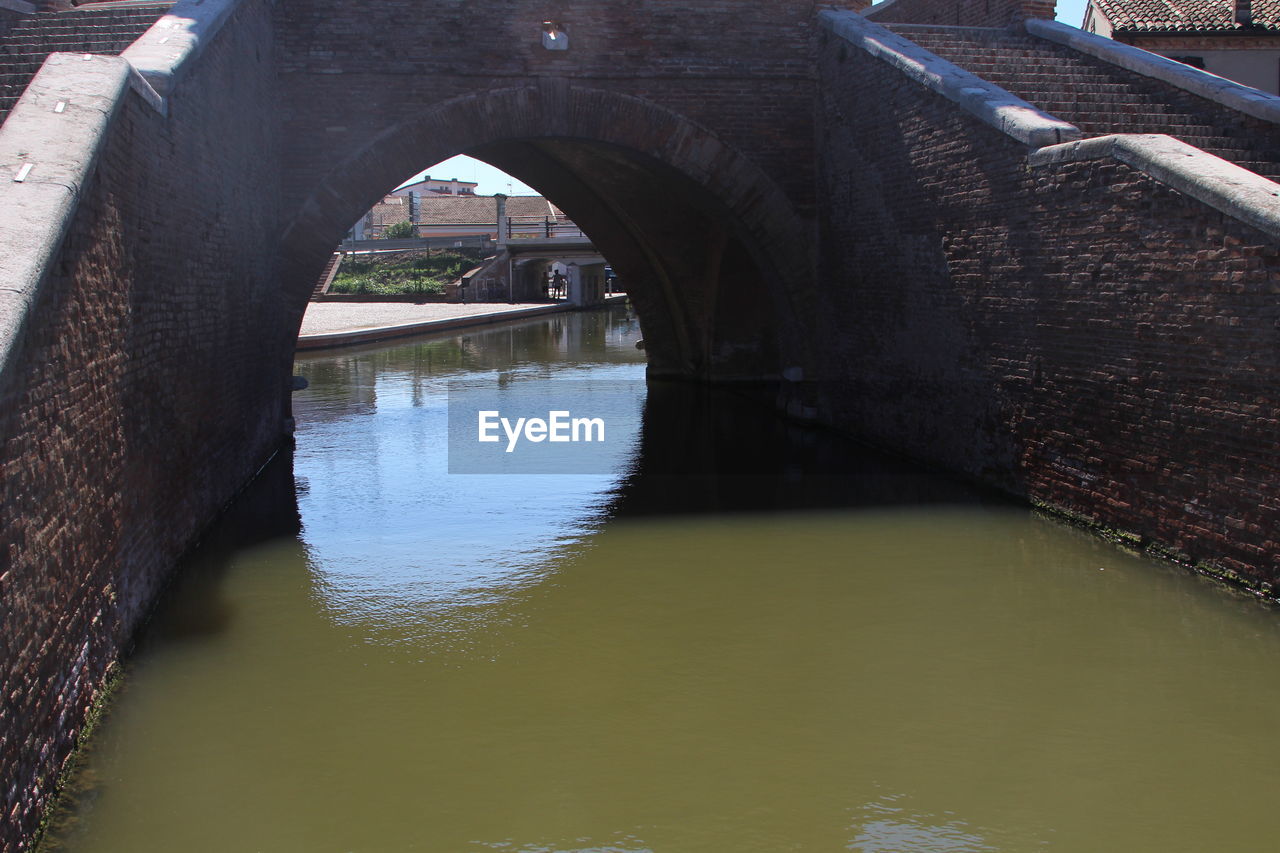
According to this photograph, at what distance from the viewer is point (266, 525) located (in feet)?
26.3

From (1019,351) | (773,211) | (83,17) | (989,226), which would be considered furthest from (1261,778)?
(83,17)

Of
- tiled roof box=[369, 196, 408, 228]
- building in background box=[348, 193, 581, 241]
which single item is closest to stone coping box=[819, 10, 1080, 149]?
building in background box=[348, 193, 581, 241]

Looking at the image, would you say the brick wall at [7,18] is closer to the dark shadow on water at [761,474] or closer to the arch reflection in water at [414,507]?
the arch reflection in water at [414,507]

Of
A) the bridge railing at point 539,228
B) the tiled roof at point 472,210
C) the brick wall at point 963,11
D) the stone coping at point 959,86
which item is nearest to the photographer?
the stone coping at point 959,86

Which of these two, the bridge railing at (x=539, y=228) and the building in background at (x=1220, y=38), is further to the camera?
the bridge railing at (x=539, y=228)

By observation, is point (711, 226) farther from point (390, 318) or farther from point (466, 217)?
point (466, 217)

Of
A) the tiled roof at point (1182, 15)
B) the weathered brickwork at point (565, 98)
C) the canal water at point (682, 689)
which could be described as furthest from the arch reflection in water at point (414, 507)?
the tiled roof at point (1182, 15)

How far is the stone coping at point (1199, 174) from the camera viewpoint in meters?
5.75

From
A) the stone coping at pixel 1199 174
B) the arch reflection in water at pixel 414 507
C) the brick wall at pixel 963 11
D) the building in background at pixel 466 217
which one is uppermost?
the building in background at pixel 466 217

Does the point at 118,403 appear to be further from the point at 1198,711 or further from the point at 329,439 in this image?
the point at 329,439

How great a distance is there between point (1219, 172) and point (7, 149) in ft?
18.1

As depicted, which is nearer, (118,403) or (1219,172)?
(118,403)

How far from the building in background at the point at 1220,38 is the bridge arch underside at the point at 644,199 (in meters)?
9.14

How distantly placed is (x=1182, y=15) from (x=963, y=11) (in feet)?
28.5
